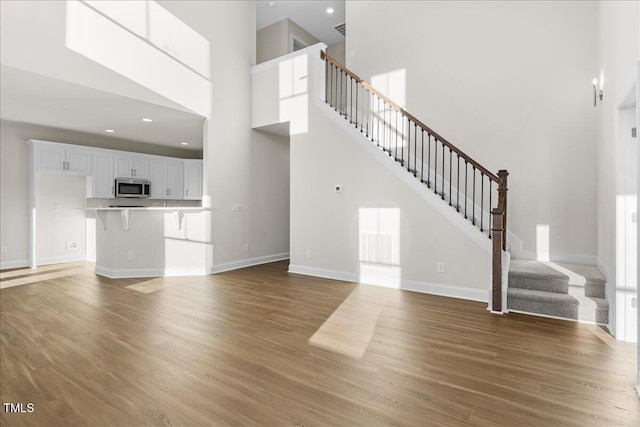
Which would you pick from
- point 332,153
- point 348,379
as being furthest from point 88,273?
point 348,379

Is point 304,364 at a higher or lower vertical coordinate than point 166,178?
lower

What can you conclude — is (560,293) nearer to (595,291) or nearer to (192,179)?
(595,291)

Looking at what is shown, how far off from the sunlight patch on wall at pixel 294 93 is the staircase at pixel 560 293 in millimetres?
4017

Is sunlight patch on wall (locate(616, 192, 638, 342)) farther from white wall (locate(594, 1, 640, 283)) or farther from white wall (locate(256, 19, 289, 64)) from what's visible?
white wall (locate(256, 19, 289, 64))

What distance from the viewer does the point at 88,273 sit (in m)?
5.93

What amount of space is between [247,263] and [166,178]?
3663 millimetres

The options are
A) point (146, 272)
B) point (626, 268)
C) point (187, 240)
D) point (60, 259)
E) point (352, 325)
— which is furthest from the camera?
point (60, 259)

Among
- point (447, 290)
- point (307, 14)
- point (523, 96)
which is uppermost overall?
point (307, 14)

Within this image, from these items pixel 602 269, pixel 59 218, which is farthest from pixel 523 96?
pixel 59 218

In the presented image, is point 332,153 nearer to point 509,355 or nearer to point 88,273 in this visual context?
point 509,355

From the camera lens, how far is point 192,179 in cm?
900

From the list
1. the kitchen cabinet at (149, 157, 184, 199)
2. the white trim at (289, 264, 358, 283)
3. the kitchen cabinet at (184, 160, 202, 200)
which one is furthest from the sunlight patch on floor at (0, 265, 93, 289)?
the white trim at (289, 264, 358, 283)

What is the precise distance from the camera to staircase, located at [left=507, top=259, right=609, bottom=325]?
3420 mm

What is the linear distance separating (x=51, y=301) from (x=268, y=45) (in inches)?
288
